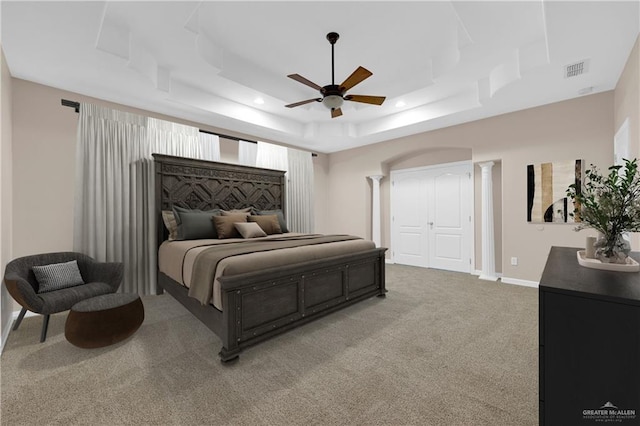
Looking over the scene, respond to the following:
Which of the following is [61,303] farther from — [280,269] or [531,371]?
[531,371]

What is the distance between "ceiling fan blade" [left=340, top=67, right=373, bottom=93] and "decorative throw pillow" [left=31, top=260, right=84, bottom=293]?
3.34 m

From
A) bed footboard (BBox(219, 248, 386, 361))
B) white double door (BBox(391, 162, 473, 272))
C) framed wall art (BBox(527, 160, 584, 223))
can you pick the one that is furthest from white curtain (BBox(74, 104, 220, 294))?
framed wall art (BBox(527, 160, 584, 223))

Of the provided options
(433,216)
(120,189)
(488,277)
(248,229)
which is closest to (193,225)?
(248,229)

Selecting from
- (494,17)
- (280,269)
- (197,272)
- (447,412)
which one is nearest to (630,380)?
(447,412)

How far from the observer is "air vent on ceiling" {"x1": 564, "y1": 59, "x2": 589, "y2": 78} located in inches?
114

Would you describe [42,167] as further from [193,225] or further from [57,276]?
[193,225]

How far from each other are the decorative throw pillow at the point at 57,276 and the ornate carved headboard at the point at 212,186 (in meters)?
1.02

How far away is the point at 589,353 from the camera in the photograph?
3.14ft

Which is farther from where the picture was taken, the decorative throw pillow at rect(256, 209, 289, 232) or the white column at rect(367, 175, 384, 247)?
the white column at rect(367, 175, 384, 247)

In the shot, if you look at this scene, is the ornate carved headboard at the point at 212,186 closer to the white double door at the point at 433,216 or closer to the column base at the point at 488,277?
the white double door at the point at 433,216

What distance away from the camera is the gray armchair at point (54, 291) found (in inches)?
90.0

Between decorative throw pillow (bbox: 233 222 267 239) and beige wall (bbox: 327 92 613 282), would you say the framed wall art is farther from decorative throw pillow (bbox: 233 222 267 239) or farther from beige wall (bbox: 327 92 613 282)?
decorative throw pillow (bbox: 233 222 267 239)

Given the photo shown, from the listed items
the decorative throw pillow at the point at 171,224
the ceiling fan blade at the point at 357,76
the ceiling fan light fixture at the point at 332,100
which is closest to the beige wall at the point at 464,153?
the decorative throw pillow at the point at 171,224

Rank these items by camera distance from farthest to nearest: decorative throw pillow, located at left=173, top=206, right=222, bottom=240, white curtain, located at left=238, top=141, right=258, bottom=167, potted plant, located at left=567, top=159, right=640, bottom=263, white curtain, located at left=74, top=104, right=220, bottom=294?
white curtain, located at left=238, top=141, right=258, bottom=167 < decorative throw pillow, located at left=173, top=206, right=222, bottom=240 < white curtain, located at left=74, top=104, right=220, bottom=294 < potted plant, located at left=567, top=159, right=640, bottom=263
